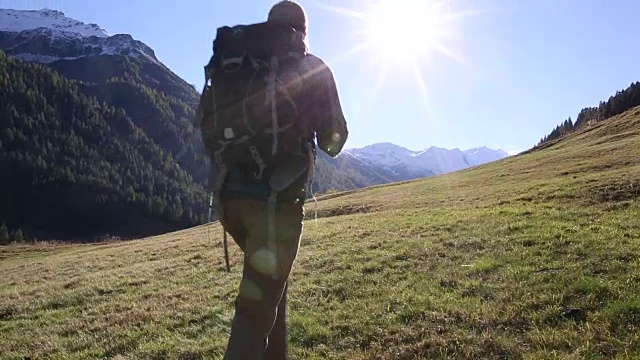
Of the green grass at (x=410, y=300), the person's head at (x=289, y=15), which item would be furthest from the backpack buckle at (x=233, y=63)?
the green grass at (x=410, y=300)

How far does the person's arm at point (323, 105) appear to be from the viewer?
14.4 ft

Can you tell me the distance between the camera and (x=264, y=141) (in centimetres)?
430

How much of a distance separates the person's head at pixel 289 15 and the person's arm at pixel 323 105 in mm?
393

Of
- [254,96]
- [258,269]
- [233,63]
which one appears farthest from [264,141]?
[258,269]

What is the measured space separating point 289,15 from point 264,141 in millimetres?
1269

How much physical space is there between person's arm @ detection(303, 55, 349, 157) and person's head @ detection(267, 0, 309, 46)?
0.39 m

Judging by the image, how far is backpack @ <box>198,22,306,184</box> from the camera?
4273 millimetres

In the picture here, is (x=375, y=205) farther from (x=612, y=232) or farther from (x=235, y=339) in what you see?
(x=235, y=339)

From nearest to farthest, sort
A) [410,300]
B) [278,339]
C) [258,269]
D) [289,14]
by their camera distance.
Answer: [258,269]
[289,14]
[278,339]
[410,300]

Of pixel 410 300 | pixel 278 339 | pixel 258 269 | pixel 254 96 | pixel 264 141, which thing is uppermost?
pixel 254 96

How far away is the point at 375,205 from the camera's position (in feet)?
123

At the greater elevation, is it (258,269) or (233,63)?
(233,63)

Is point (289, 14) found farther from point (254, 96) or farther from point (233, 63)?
point (254, 96)

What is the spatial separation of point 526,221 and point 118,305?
476 inches
